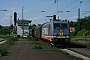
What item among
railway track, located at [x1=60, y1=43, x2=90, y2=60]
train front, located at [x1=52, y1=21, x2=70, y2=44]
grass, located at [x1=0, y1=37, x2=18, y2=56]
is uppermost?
train front, located at [x1=52, y1=21, x2=70, y2=44]

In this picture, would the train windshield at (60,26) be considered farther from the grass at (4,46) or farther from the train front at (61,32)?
the grass at (4,46)

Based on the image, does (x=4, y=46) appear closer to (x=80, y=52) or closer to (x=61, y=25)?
(x=61, y=25)

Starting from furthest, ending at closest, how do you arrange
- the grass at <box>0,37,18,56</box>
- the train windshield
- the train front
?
1. the train windshield
2. the train front
3. the grass at <box>0,37,18,56</box>

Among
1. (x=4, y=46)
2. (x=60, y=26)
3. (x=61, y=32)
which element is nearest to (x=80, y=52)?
(x=61, y=32)

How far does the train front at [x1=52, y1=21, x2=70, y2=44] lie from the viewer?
27.5 metres

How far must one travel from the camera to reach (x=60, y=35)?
27.6 m

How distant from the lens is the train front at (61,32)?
1082 inches

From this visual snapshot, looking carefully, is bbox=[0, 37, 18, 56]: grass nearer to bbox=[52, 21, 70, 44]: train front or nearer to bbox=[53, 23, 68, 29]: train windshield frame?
bbox=[52, 21, 70, 44]: train front

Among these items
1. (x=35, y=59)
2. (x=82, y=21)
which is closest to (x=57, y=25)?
(x=35, y=59)

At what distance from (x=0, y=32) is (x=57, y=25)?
10777 cm

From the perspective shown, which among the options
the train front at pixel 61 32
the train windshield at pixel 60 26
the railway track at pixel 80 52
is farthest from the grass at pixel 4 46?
the train windshield at pixel 60 26

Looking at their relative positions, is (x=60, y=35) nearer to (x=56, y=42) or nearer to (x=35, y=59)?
(x=56, y=42)

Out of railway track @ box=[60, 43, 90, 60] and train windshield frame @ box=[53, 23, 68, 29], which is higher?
train windshield frame @ box=[53, 23, 68, 29]

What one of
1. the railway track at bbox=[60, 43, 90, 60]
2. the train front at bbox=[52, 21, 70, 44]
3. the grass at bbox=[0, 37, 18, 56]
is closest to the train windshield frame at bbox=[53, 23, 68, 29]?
the train front at bbox=[52, 21, 70, 44]
